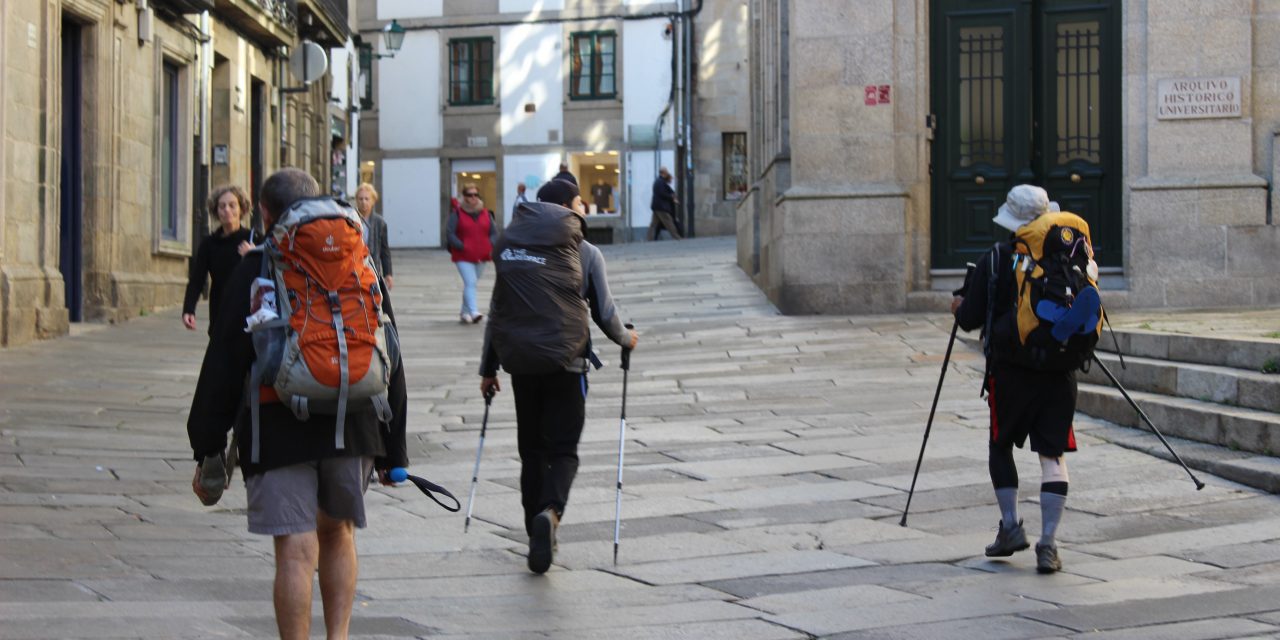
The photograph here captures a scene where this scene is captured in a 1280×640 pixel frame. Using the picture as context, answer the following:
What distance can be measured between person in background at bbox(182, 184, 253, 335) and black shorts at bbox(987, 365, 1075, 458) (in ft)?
→ 13.0

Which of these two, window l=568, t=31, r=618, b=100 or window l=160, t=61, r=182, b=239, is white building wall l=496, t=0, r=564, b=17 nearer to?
window l=568, t=31, r=618, b=100

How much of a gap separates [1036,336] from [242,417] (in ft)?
10.9

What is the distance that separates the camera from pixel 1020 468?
8.68 m

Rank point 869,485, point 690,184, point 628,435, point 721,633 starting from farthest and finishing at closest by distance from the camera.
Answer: point 690,184
point 628,435
point 869,485
point 721,633

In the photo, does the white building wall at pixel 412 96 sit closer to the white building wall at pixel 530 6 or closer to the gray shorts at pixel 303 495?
the white building wall at pixel 530 6

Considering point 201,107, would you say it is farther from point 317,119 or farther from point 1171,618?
point 1171,618

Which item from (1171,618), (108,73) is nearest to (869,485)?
(1171,618)

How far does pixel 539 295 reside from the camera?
21.7 feet

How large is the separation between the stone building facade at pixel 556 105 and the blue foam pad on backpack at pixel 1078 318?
32.0 m

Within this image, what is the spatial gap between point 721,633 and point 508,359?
5.73 ft

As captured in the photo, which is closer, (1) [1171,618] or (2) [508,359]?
(1) [1171,618]

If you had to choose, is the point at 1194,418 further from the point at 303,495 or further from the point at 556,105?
the point at 556,105

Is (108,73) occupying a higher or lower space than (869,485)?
higher

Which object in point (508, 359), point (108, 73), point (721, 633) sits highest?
point (108, 73)
